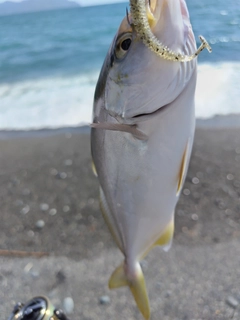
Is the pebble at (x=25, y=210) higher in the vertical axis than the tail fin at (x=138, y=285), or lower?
lower

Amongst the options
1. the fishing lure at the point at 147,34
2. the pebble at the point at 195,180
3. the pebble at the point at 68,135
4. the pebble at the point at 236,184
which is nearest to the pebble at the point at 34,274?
the pebble at the point at 195,180

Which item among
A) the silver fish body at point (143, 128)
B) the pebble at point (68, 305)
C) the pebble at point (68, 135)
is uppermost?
the silver fish body at point (143, 128)

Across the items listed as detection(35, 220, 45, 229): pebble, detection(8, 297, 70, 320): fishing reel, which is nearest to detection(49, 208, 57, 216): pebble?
detection(35, 220, 45, 229): pebble

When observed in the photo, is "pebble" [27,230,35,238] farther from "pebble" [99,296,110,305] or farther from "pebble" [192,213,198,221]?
"pebble" [192,213,198,221]

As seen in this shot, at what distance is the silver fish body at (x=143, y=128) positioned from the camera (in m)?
0.92

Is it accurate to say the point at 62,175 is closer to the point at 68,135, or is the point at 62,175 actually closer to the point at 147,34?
the point at 68,135

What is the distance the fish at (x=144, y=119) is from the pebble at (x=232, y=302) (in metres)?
1.23

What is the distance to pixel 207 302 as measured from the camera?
248cm

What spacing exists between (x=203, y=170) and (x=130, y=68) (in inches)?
126

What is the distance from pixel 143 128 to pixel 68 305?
77.4 inches

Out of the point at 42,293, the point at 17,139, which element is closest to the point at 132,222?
the point at 42,293

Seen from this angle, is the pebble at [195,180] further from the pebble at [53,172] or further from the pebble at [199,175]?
the pebble at [53,172]

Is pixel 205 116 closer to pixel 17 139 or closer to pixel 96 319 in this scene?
pixel 17 139

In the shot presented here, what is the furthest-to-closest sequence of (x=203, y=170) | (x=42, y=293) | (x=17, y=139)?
(x=17, y=139), (x=203, y=170), (x=42, y=293)
